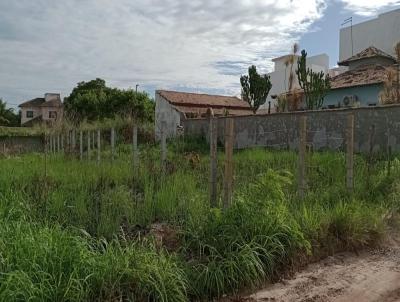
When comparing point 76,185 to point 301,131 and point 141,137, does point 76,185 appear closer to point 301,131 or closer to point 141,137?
point 301,131

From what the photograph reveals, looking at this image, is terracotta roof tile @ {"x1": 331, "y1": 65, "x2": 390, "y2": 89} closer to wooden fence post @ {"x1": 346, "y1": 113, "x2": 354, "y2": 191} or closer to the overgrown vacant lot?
wooden fence post @ {"x1": 346, "y1": 113, "x2": 354, "y2": 191}

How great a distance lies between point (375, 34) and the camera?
105ft

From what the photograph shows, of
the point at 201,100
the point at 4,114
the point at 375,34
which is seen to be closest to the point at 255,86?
the point at 201,100

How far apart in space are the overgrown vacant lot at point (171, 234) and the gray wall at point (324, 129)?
4983 millimetres

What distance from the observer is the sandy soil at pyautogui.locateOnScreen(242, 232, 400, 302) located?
435 cm

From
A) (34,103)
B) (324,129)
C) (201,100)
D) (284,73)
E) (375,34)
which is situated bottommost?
(324,129)

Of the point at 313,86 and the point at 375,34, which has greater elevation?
the point at 375,34

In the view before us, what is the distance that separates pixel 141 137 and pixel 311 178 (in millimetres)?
18717

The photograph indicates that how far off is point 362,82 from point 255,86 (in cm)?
661

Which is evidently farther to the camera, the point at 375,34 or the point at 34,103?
the point at 34,103

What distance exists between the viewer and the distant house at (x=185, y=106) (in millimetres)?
30109

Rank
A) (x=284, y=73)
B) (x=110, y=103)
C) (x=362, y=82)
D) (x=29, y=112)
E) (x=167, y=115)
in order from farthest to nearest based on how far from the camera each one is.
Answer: (x=29, y=112) < (x=110, y=103) < (x=284, y=73) < (x=167, y=115) < (x=362, y=82)

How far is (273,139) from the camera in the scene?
16844mm

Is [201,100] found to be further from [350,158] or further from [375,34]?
[350,158]
